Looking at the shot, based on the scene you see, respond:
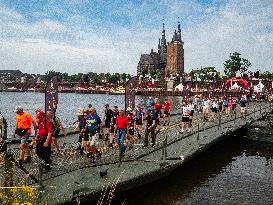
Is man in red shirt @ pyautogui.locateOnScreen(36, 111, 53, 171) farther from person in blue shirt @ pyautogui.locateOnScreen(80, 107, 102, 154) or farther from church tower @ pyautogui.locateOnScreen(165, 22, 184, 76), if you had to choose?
church tower @ pyautogui.locateOnScreen(165, 22, 184, 76)

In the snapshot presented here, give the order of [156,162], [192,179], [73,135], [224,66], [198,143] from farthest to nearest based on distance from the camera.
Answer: [224,66] → [73,135] → [198,143] → [192,179] → [156,162]

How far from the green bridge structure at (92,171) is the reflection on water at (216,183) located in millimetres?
608

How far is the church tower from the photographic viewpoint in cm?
18812

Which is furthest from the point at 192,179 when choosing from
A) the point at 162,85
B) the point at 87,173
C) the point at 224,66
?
the point at 224,66

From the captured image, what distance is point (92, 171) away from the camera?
38.9 ft

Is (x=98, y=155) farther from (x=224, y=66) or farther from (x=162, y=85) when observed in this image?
(x=224, y=66)

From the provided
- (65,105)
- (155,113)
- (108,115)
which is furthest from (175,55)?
(108,115)

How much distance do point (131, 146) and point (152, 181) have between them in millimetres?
3365

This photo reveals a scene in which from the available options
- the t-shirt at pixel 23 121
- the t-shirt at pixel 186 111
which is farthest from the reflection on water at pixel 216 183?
the t-shirt at pixel 23 121

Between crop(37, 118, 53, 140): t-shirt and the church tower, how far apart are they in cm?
17684

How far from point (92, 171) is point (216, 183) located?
21.2ft

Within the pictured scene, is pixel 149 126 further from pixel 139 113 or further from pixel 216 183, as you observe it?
pixel 139 113

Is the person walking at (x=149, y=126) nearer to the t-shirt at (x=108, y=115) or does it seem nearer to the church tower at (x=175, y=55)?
the t-shirt at (x=108, y=115)

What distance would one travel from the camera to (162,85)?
148 meters
